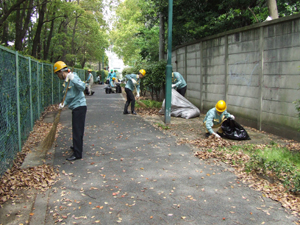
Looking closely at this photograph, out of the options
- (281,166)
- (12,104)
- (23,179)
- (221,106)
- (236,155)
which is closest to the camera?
(23,179)

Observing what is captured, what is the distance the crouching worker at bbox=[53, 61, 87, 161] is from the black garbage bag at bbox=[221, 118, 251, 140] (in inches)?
135

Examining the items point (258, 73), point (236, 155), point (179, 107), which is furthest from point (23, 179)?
point (179, 107)

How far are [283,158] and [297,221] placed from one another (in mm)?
2308

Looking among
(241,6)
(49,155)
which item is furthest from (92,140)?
(241,6)

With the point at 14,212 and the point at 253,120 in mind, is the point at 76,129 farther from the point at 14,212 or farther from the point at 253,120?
the point at 253,120

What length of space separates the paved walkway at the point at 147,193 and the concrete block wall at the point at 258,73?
107 inches

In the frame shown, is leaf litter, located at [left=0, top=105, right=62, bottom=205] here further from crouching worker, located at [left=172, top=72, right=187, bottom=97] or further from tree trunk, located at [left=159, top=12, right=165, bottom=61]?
tree trunk, located at [left=159, top=12, right=165, bottom=61]

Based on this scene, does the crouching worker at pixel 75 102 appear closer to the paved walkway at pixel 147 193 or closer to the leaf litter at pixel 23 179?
the paved walkway at pixel 147 193

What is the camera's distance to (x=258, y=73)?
336 inches

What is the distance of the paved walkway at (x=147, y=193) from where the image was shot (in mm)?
3635

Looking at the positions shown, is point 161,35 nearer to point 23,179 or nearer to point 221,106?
point 221,106

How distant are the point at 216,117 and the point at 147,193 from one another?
3.86m

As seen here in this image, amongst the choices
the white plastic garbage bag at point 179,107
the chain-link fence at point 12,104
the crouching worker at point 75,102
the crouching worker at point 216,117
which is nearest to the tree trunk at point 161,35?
the white plastic garbage bag at point 179,107

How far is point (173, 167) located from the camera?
5.51 m
